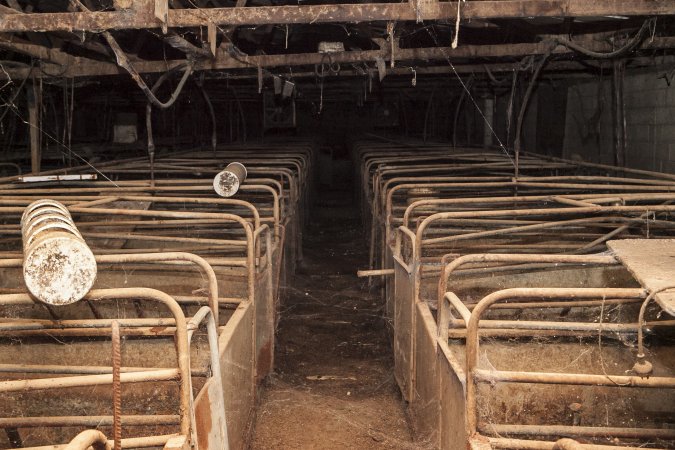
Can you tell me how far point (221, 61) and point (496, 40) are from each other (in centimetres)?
396

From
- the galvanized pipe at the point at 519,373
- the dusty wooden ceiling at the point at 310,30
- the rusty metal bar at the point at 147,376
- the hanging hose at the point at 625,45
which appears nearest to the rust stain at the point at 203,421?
the rusty metal bar at the point at 147,376

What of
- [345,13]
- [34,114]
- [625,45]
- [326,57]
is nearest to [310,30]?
[326,57]

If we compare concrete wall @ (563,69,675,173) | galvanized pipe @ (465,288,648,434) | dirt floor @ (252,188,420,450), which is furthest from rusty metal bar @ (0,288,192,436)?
concrete wall @ (563,69,675,173)

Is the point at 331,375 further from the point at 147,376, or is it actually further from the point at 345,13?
the point at 147,376

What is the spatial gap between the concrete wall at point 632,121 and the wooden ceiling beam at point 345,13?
4023mm

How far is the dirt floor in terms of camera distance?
5.02 meters

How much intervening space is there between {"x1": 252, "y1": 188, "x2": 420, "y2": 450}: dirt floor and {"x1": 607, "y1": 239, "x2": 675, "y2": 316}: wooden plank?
217 cm

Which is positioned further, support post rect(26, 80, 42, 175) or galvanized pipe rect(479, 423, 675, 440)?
support post rect(26, 80, 42, 175)

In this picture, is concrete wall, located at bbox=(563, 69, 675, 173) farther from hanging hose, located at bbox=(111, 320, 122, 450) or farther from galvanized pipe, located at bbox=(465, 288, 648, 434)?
hanging hose, located at bbox=(111, 320, 122, 450)

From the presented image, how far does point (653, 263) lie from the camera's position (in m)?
2.84

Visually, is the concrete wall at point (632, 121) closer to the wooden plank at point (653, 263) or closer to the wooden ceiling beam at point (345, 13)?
the wooden ceiling beam at point (345, 13)

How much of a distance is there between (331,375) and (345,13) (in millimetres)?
3390

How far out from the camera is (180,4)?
5.70m

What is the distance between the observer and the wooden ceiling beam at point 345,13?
4.70 metres
